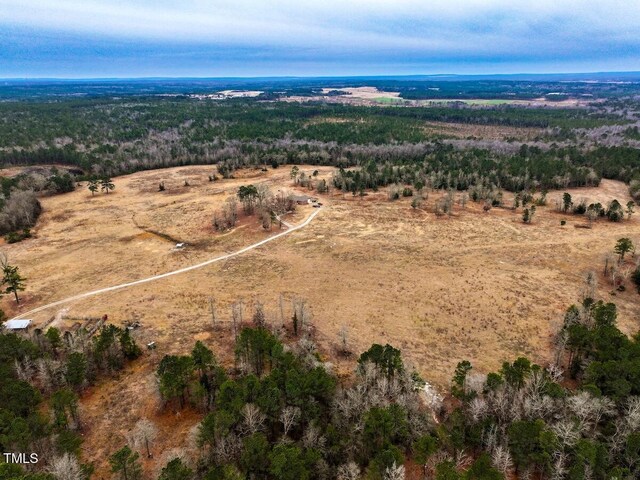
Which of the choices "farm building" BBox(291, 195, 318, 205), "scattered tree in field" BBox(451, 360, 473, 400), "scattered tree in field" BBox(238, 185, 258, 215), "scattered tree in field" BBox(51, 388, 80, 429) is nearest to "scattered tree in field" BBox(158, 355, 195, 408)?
"scattered tree in field" BBox(51, 388, 80, 429)

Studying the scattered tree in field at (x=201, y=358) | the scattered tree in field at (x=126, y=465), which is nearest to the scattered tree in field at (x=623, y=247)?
the scattered tree in field at (x=201, y=358)

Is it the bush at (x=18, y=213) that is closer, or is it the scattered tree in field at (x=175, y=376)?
the scattered tree in field at (x=175, y=376)

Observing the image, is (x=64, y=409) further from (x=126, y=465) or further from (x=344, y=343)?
(x=344, y=343)

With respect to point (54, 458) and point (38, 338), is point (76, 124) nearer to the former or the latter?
point (38, 338)

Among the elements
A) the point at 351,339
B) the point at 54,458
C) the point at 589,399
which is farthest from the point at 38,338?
the point at 589,399

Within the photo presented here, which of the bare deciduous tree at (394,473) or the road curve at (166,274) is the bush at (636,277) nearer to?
the bare deciduous tree at (394,473)
